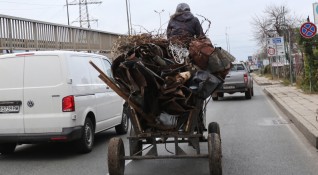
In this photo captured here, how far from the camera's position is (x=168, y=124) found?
6.64m

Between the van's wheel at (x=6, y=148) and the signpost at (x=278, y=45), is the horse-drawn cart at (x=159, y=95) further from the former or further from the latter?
the signpost at (x=278, y=45)

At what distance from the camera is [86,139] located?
28.9ft

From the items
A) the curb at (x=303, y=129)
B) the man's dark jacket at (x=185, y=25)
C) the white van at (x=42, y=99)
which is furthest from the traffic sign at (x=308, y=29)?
the white van at (x=42, y=99)

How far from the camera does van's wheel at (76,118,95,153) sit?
866 centimetres

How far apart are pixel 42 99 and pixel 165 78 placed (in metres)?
2.73

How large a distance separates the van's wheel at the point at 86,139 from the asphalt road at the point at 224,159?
146mm

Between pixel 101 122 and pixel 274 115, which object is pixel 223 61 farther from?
pixel 274 115

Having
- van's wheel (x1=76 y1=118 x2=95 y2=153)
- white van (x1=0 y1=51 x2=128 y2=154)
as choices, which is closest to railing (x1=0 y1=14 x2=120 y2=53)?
van's wheel (x1=76 y1=118 x2=95 y2=153)

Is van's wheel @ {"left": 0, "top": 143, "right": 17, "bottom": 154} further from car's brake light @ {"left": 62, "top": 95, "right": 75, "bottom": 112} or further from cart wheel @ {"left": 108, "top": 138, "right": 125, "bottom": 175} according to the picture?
cart wheel @ {"left": 108, "top": 138, "right": 125, "bottom": 175}

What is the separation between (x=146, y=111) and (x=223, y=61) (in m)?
1.31

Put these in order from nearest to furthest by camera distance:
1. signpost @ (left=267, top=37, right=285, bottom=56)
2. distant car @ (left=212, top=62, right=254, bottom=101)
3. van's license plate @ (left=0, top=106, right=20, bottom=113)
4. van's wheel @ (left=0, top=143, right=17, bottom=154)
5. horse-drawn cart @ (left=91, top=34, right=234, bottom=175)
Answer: horse-drawn cart @ (left=91, top=34, right=234, bottom=175) < van's license plate @ (left=0, top=106, right=20, bottom=113) < van's wheel @ (left=0, top=143, right=17, bottom=154) < distant car @ (left=212, top=62, right=254, bottom=101) < signpost @ (left=267, top=37, right=285, bottom=56)

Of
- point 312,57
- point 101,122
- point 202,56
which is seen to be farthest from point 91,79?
point 312,57

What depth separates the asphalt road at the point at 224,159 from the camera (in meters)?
7.20

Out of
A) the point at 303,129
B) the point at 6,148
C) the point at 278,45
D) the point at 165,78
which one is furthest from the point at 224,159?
the point at 278,45
